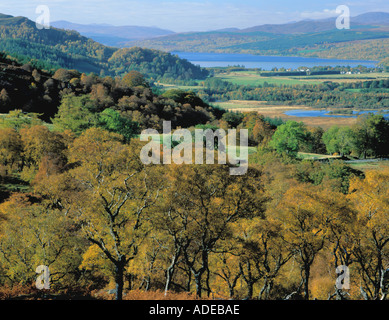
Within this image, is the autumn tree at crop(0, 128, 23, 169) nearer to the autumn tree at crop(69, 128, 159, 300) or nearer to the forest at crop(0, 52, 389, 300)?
the forest at crop(0, 52, 389, 300)

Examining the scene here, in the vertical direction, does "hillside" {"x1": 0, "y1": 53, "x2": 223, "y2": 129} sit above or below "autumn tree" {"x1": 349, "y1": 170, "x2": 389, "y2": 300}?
above

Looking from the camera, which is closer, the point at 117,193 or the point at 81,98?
the point at 117,193

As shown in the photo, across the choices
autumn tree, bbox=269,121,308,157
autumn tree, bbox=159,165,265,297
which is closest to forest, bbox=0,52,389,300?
autumn tree, bbox=159,165,265,297

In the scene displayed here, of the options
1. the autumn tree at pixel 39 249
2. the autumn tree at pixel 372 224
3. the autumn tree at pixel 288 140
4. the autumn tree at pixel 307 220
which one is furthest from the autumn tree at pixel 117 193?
the autumn tree at pixel 288 140

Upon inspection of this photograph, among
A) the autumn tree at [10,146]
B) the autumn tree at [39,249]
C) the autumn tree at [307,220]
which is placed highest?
the autumn tree at [10,146]

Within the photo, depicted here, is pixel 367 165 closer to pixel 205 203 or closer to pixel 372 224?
pixel 372 224

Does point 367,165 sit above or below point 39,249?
above

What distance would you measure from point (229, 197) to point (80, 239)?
14147mm

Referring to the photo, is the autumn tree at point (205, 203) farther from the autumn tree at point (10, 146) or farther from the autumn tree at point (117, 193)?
the autumn tree at point (10, 146)

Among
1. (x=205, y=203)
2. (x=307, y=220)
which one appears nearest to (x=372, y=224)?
(x=307, y=220)

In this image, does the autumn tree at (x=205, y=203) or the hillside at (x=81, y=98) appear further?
the hillside at (x=81, y=98)

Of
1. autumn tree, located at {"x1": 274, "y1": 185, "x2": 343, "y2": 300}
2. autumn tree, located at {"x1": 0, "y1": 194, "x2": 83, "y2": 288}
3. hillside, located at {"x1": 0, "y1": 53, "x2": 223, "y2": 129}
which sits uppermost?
hillside, located at {"x1": 0, "y1": 53, "x2": 223, "y2": 129}
